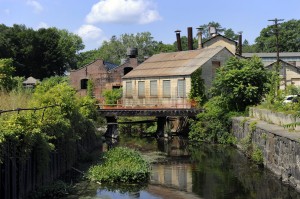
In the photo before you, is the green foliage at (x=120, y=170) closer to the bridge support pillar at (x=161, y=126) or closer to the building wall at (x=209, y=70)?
the bridge support pillar at (x=161, y=126)

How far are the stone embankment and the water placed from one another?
0.53m

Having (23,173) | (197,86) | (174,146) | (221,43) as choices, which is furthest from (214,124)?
(221,43)

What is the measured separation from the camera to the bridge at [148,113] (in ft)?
123

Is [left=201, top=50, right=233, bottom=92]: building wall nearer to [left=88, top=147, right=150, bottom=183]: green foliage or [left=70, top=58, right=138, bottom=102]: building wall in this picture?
[left=70, top=58, right=138, bottom=102]: building wall

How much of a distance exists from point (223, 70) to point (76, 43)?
83.0 meters

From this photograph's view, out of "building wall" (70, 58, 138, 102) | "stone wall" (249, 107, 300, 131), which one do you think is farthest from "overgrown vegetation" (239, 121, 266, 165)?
"building wall" (70, 58, 138, 102)

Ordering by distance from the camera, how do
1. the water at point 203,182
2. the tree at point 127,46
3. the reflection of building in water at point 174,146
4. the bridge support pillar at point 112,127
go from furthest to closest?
1. the tree at point 127,46
2. the bridge support pillar at point 112,127
3. the reflection of building in water at point 174,146
4. the water at point 203,182

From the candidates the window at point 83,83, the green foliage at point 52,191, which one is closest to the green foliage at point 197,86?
the window at point 83,83

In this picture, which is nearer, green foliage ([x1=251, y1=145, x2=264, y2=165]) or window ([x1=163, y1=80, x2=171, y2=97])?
green foliage ([x1=251, y1=145, x2=264, y2=165])

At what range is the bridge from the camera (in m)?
37.4

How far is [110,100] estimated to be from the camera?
51469 millimetres

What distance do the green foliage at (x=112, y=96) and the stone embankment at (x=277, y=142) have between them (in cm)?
2320

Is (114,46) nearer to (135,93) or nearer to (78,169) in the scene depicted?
(135,93)

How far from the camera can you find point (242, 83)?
111 ft
